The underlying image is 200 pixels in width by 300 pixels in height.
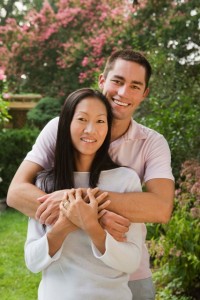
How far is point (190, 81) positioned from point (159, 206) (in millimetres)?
3708

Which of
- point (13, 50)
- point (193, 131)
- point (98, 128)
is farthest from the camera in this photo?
point (13, 50)

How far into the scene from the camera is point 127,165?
1931mm

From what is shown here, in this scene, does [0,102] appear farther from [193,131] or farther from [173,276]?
[173,276]

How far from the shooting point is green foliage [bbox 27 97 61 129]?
9.27 m

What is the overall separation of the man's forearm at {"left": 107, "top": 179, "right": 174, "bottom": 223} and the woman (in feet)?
0.14

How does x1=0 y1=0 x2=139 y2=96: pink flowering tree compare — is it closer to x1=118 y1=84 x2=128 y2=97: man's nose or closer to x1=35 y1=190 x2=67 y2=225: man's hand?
x1=118 y1=84 x2=128 y2=97: man's nose

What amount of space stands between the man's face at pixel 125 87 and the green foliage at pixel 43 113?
729 cm

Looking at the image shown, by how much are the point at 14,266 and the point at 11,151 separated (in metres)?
2.97

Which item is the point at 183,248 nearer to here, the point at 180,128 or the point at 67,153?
the point at 180,128

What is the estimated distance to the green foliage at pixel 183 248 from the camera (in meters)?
3.39

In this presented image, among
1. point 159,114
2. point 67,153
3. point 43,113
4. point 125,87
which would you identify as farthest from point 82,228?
point 43,113

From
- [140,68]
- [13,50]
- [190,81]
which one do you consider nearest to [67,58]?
[13,50]

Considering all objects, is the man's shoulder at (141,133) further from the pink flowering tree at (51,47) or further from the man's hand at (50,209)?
the pink flowering tree at (51,47)

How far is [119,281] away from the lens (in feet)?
5.13
